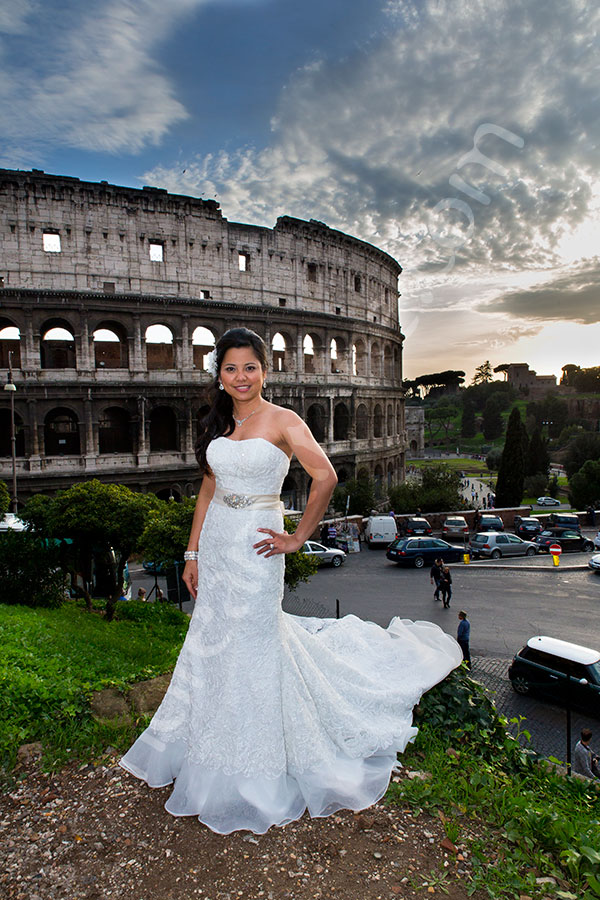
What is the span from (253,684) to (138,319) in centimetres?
2488

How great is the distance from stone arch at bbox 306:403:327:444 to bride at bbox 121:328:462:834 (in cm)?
2799

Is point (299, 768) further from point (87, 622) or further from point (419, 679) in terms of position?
point (87, 622)

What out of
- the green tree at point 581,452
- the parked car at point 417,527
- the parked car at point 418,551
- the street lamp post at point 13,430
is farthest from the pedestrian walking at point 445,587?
the green tree at point 581,452

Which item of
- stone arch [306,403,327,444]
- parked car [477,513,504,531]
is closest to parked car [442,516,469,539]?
parked car [477,513,504,531]

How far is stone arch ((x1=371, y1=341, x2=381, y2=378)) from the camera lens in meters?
36.9

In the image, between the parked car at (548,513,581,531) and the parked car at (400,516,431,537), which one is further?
the parked car at (548,513,581,531)

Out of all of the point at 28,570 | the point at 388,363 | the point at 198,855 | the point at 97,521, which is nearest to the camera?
the point at 198,855

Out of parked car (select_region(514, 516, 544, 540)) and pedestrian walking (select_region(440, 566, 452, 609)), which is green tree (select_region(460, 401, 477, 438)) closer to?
parked car (select_region(514, 516, 544, 540))

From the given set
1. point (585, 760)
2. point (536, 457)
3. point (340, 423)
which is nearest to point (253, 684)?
point (585, 760)

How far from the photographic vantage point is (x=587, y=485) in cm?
3581

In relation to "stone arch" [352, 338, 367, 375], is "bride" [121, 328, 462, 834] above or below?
below

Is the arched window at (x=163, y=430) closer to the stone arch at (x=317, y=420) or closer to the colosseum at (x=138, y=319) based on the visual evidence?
the colosseum at (x=138, y=319)

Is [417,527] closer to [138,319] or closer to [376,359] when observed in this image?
[376,359]

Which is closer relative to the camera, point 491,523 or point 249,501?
point 249,501
